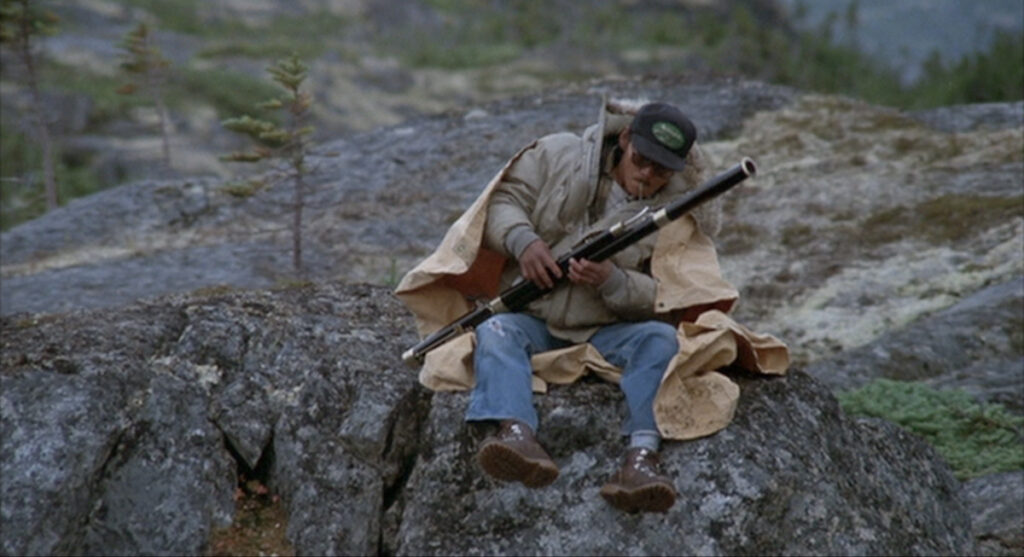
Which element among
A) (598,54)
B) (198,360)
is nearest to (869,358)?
(198,360)

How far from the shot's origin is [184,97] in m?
72.6

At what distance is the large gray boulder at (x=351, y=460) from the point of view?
26.4 ft

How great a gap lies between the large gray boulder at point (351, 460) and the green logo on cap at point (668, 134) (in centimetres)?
175

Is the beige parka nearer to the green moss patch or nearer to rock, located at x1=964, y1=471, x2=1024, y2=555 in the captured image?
rock, located at x1=964, y1=471, x2=1024, y2=555

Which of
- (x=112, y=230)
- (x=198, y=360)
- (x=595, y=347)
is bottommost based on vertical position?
(x=112, y=230)

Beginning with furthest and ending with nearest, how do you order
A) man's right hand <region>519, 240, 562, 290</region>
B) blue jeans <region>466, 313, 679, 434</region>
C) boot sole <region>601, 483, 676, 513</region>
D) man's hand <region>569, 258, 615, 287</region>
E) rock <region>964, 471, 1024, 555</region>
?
rock <region>964, 471, 1024, 555</region>
man's right hand <region>519, 240, 562, 290</region>
man's hand <region>569, 258, 615, 287</region>
blue jeans <region>466, 313, 679, 434</region>
boot sole <region>601, 483, 676, 513</region>

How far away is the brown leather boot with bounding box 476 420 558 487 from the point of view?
7691 mm

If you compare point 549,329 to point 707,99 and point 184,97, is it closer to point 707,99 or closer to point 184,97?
point 707,99

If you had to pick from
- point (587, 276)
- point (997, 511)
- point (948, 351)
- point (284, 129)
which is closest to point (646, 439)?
point (587, 276)

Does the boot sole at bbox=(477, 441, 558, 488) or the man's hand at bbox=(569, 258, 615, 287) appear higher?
the man's hand at bbox=(569, 258, 615, 287)

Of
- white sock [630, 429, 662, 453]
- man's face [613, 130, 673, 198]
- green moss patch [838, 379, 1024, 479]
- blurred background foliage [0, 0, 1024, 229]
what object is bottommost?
blurred background foliage [0, 0, 1024, 229]

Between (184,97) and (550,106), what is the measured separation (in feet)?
161

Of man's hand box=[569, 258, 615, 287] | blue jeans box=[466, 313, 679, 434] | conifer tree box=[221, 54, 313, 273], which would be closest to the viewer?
blue jeans box=[466, 313, 679, 434]

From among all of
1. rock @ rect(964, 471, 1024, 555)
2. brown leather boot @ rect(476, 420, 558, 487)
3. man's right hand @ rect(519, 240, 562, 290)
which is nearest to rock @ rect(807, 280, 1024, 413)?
rock @ rect(964, 471, 1024, 555)
